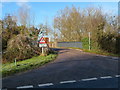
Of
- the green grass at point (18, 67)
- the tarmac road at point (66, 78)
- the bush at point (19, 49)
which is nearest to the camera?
the tarmac road at point (66, 78)

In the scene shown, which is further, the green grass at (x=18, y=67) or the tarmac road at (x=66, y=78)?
the green grass at (x=18, y=67)

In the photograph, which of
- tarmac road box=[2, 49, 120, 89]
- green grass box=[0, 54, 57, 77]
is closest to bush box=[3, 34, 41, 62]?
green grass box=[0, 54, 57, 77]

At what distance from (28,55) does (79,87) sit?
420 inches

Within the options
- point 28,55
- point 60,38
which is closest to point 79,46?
point 60,38

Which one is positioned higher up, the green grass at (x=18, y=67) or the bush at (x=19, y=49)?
the bush at (x=19, y=49)

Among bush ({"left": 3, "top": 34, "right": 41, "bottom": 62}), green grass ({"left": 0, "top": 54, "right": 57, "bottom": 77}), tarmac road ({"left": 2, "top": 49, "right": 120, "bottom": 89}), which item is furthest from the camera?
bush ({"left": 3, "top": 34, "right": 41, "bottom": 62})

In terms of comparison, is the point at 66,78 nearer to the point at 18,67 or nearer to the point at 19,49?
the point at 18,67

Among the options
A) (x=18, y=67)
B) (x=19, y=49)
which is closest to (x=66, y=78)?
(x=18, y=67)

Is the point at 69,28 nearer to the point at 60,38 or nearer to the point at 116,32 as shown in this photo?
the point at 60,38

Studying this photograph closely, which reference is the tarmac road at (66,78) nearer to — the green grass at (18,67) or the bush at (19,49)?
the green grass at (18,67)

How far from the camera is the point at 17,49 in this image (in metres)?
14.1

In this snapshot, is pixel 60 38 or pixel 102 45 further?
pixel 60 38

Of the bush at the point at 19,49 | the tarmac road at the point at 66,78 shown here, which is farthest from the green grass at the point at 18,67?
the bush at the point at 19,49

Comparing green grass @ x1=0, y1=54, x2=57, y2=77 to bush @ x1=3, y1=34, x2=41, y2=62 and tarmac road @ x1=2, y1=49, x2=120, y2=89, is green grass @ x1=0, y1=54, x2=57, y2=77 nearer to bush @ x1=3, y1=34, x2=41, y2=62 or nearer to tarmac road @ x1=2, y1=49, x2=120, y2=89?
tarmac road @ x1=2, y1=49, x2=120, y2=89
